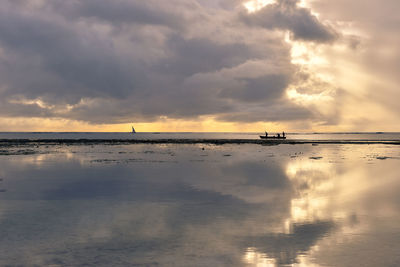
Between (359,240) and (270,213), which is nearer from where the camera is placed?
(359,240)

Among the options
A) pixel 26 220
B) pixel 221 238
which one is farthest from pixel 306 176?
pixel 26 220

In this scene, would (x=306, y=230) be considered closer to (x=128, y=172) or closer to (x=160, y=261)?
(x=160, y=261)

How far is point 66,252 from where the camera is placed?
39.3 ft

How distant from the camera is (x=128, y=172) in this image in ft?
119

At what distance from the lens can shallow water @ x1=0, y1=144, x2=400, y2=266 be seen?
11586mm

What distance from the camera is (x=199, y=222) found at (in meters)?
16.1

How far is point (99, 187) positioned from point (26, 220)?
10.5 m

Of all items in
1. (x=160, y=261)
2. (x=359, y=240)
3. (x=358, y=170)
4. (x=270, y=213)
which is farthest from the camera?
(x=358, y=170)

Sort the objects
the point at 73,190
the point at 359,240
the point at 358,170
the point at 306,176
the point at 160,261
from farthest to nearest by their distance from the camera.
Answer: the point at 358,170 < the point at 306,176 < the point at 73,190 < the point at 359,240 < the point at 160,261

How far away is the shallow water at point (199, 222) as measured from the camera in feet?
38.0

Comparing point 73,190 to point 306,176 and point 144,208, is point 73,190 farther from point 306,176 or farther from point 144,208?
point 306,176

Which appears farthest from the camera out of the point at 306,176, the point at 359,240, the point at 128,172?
the point at 128,172

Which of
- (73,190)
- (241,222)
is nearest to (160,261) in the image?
(241,222)

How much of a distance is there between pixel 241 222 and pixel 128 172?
21986 millimetres
